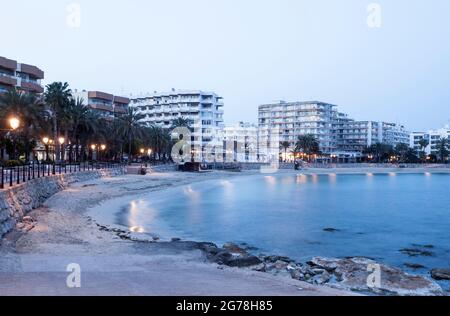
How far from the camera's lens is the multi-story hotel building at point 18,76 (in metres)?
72.4

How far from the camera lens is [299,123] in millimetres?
188375

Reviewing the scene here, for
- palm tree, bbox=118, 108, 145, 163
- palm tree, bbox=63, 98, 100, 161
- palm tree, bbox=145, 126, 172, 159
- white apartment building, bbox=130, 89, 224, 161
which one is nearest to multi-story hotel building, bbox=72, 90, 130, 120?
white apartment building, bbox=130, 89, 224, 161

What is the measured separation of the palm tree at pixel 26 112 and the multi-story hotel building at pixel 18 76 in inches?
768

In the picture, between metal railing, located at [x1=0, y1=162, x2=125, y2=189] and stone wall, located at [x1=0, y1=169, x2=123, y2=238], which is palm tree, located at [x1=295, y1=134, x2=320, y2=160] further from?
stone wall, located at [x1=0, y1=169, x2=123, y2=238]

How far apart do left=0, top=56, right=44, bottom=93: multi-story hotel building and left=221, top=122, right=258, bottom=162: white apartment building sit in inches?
3153

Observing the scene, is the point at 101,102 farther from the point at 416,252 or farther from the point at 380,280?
the point at 380,280

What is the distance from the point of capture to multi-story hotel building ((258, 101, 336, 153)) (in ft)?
610

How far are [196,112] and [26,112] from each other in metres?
85.7

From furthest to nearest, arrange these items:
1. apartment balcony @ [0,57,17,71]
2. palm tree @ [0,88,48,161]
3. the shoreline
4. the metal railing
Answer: apartment balcony @ [0,57,17,71] → palm tree @ [0,88,48,161] → the metal railing → the shoreline

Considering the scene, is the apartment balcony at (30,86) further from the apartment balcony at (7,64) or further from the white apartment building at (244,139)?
the white apartment building at (244,139)

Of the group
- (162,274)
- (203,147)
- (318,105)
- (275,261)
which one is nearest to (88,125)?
(275,261)

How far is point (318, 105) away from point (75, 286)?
182 meters

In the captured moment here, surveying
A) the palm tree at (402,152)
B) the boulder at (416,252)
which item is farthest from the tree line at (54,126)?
the palm tree at (402,152)
